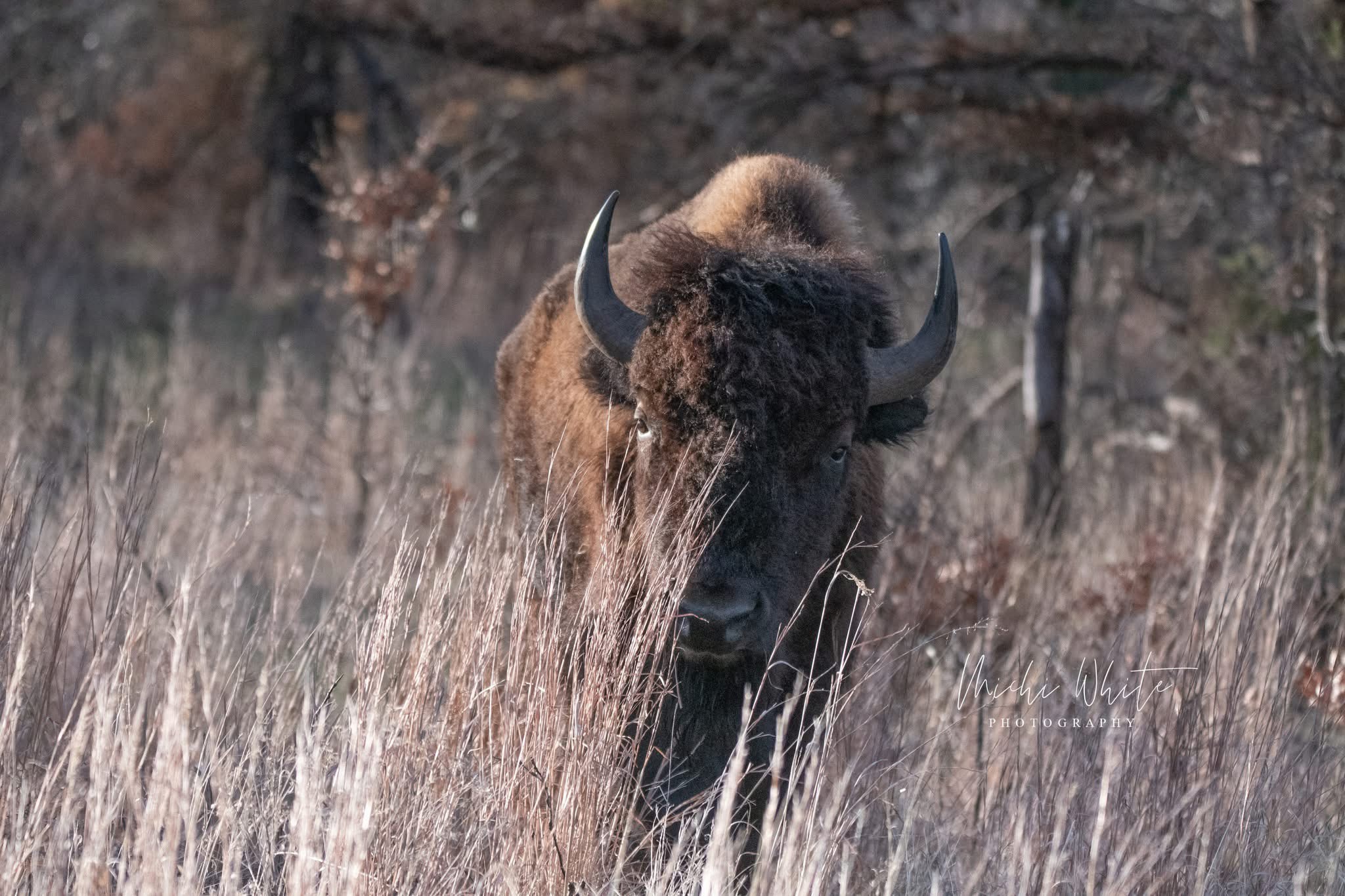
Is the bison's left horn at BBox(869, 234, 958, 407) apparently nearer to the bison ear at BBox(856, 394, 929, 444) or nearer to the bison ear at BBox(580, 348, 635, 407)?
the bison ear at BBox(856, 394, 929, 444)

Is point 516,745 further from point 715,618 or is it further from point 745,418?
point 745,418

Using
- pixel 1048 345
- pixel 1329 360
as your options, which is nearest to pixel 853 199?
pixel 1048 345

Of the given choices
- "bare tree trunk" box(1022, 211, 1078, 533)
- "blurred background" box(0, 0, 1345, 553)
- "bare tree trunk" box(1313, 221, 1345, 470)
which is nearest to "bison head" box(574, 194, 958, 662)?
"blurred background" box(0, 0, 1345, 553)

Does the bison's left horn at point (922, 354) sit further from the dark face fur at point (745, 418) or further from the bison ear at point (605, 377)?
the bison ear at point (605, 377)

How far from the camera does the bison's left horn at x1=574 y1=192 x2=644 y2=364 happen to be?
4691 mm

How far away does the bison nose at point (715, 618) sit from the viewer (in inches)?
159

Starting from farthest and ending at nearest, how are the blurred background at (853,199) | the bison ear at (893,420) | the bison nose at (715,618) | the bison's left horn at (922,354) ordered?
the blurred background at (853,199) → the bison ear at (893,420) → the bison's left horn at (922,354) → the bison nose at (715,618)

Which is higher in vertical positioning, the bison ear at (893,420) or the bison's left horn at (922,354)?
the bison's left horn at (922,354)

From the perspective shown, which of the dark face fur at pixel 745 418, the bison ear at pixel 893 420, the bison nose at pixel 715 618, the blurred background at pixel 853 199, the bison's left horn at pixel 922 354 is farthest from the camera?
the blurred background at pixel 853 199

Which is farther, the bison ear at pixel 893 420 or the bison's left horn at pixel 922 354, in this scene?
the bison ear at pixel 893 420

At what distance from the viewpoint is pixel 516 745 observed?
4.03 m

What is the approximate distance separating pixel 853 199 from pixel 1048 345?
4086mm

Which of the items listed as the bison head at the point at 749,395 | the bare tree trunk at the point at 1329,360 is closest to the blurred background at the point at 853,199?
the bare tree trunk at the point at 1329,360

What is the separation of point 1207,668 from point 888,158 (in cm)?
785
